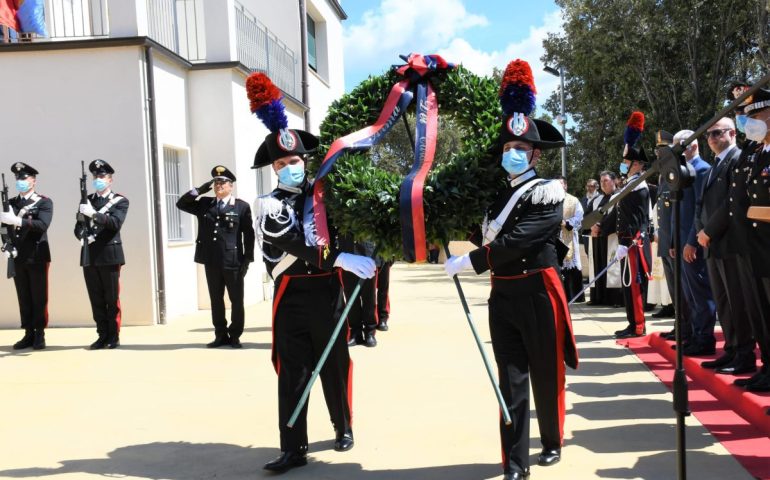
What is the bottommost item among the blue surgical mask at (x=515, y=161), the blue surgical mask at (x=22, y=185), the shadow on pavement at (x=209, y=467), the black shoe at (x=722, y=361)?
the shadow on pavement at (x=209, y=467)

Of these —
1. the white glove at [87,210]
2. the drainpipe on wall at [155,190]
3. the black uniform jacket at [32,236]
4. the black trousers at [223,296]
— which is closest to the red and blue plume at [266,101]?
the black trousers at [223,296]

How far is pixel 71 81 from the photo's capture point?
10875 millimetres

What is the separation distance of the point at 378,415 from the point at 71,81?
7.55 m

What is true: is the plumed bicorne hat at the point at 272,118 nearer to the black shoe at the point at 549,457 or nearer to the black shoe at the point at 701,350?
the black shoe at the point at 549,457

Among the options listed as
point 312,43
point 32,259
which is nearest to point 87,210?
point 32,259

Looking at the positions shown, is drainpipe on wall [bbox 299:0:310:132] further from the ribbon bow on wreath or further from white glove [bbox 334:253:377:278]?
white glove [bbox 334:253:377:278]

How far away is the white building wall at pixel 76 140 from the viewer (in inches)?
426

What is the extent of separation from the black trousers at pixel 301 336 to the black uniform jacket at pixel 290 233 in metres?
0.11

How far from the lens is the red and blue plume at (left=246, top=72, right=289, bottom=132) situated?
4809mm

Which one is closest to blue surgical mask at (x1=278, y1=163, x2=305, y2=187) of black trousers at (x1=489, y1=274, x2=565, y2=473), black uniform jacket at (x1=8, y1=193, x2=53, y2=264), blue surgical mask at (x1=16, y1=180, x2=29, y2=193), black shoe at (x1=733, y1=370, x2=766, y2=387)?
black trousers at (x1=489, y1=274, x2=565, y2=473)

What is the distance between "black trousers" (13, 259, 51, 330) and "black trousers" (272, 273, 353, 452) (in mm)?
5499

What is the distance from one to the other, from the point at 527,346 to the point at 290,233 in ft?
5.01

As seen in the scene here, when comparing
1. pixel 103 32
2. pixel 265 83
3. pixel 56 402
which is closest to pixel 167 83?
pixel 103 32

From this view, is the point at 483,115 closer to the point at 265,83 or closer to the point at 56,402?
the point at 265,83
